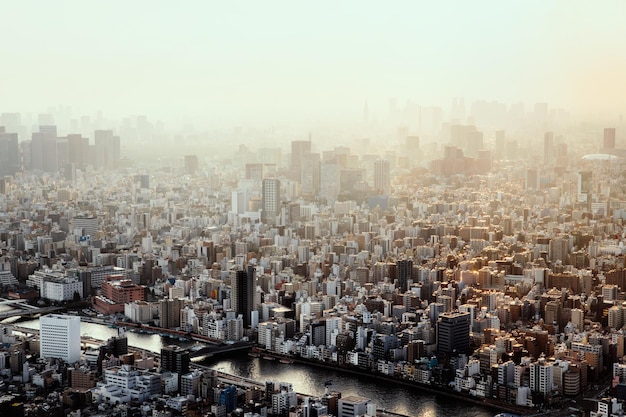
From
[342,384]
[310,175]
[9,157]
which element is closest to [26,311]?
[342,384]

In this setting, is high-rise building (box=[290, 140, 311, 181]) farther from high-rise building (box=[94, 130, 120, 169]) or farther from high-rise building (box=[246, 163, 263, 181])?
high-rise building (box=[94, 130, 120, 169])

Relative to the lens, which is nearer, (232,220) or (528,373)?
(528,373)

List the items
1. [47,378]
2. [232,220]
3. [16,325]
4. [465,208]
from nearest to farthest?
[47,378], [16,325], [465,208], [232,220]

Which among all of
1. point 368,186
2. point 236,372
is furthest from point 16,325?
point 368,186

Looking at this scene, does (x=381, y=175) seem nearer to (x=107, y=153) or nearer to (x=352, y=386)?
(x=107, y=153)

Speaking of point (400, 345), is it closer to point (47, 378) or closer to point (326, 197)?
point (47, 378)

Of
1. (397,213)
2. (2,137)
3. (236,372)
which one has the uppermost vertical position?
(2,137)

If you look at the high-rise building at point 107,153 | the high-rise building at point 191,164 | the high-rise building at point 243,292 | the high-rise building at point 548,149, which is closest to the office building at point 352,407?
the high-rise building at point 243,292
